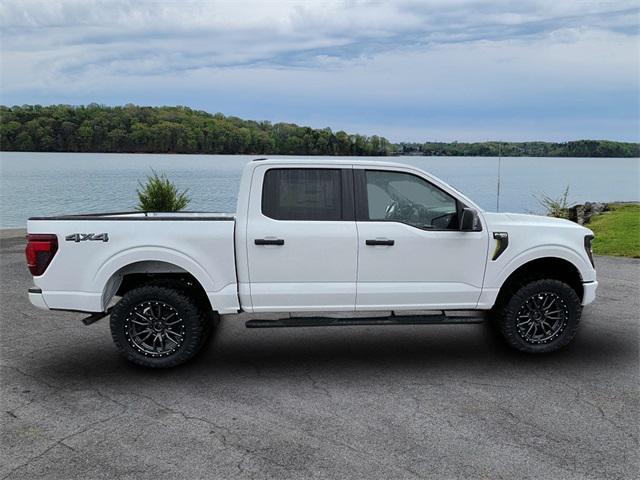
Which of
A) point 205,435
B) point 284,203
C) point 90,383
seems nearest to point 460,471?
point 205,435

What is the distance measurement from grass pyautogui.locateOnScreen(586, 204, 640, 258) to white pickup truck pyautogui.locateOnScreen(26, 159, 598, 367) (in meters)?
8.01

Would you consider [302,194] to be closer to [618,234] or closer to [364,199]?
[364,199]

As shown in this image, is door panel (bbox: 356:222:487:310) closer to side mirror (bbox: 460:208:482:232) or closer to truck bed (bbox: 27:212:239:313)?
side mirror (bbox: 460:208:482:232)

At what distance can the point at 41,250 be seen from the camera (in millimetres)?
5340

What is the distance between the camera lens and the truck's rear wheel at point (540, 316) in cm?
588

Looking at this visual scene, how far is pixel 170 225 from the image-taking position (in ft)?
17.8

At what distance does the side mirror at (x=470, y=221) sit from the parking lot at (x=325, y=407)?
1.36m

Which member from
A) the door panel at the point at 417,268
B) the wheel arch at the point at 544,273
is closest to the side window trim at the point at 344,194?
the door panel at the point at 417,268

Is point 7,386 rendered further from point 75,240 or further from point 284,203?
point 284,203

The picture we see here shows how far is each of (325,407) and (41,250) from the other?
294 centimetres

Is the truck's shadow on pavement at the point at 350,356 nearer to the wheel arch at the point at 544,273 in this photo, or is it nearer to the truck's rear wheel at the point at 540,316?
the truck's rear wheel at the point at 540,316

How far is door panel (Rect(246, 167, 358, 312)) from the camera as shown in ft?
18.0

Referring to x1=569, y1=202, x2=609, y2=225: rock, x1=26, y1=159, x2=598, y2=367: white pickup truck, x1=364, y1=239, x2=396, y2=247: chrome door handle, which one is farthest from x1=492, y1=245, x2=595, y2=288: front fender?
x1=569, y1=202, x2=609, y2=225: rock

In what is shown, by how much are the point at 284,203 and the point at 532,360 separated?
2943mm
